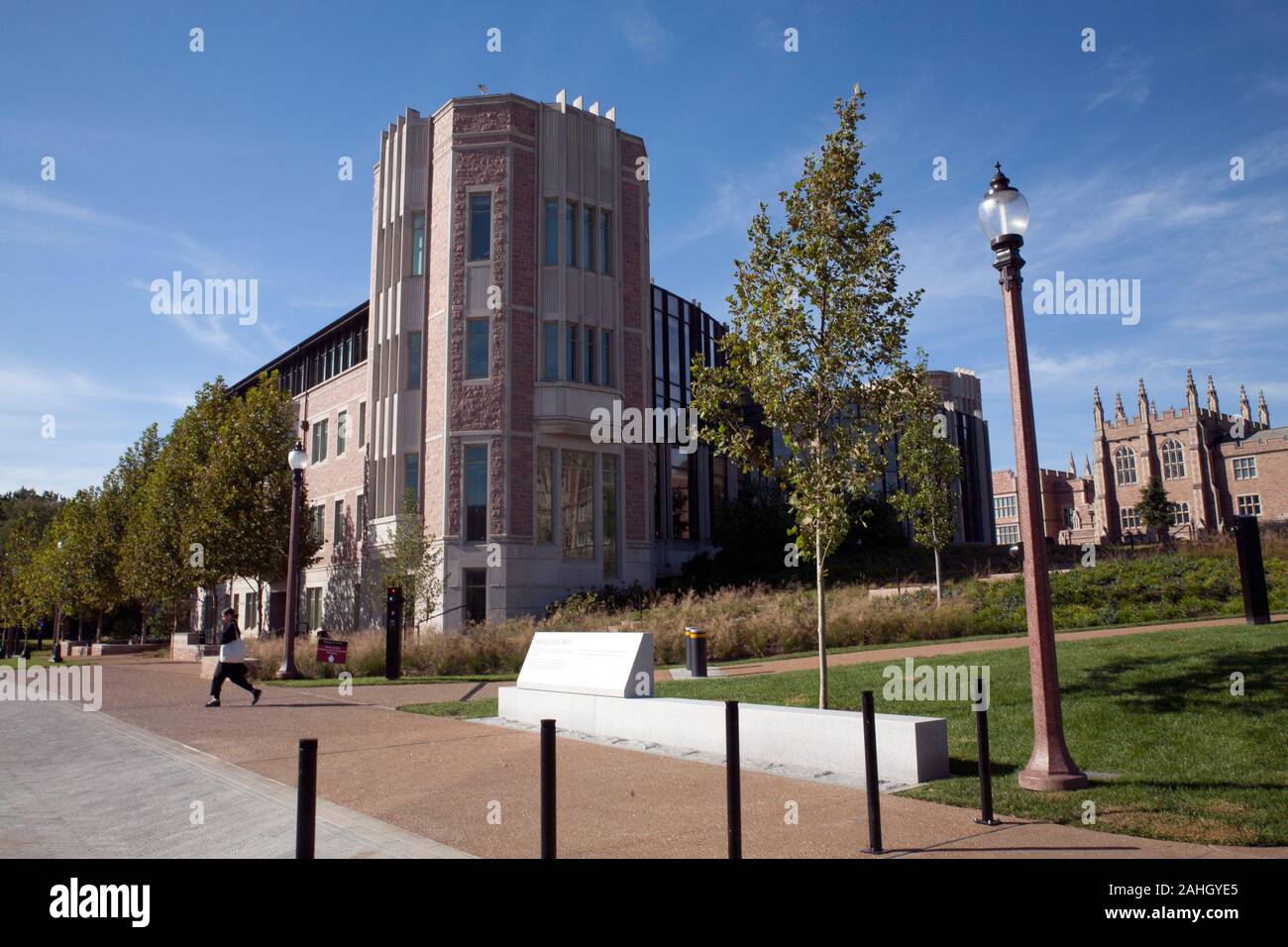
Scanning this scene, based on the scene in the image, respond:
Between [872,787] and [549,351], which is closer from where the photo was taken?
[872,787]

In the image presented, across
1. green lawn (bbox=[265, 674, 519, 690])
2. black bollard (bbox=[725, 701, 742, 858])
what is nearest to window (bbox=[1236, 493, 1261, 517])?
green lawn (bbox=[265, 674, 519, 690])

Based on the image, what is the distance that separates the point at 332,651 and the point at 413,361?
1479 centimetres

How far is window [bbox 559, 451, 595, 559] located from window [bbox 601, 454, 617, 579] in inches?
22.8

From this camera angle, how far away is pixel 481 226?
31219 millimetres

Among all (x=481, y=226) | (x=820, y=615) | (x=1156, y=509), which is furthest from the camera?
(x=1156, y=509)

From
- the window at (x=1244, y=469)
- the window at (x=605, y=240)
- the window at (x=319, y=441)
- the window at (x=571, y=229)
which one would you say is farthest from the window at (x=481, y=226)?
the window at (x=1244, y=469)

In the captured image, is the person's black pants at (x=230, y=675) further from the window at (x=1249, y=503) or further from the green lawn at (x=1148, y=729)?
the window at (x=1249, y=503)

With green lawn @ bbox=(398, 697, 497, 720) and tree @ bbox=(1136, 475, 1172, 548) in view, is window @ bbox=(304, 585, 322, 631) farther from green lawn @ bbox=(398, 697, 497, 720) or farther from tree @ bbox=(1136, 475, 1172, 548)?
tree @ bbox=(1136, 475, 1172, 548)

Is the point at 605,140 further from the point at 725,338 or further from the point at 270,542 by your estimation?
the point at 725,338

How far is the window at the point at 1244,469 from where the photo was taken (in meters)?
74.1

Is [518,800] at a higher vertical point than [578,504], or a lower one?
lower

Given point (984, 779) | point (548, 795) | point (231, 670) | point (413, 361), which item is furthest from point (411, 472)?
point (548, 795)

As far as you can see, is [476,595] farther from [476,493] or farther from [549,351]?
[549,351]
